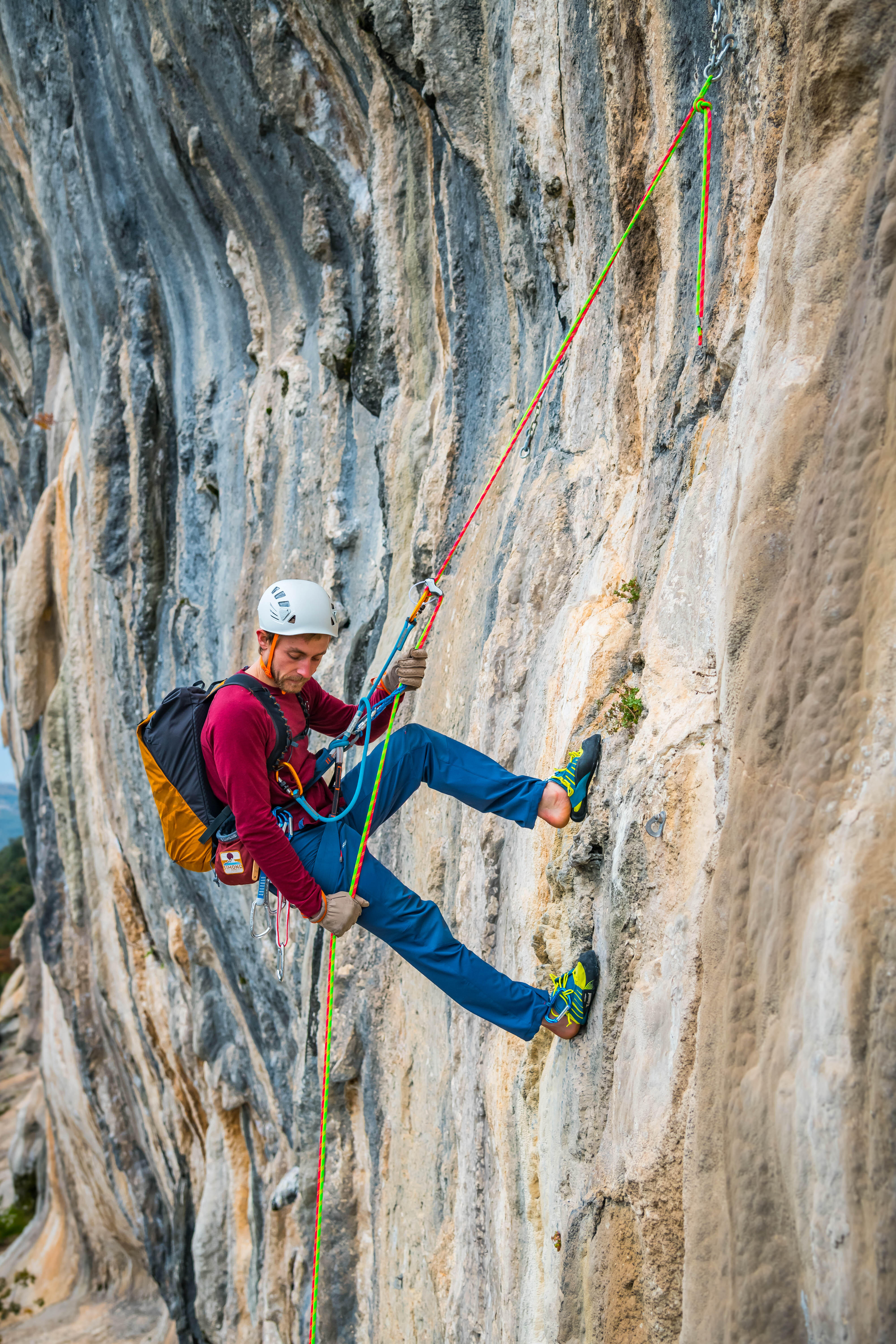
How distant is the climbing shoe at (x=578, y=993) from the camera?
339cm

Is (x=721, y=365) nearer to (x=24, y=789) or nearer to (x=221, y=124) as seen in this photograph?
(x=221, y=124)

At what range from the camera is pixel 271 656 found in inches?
166

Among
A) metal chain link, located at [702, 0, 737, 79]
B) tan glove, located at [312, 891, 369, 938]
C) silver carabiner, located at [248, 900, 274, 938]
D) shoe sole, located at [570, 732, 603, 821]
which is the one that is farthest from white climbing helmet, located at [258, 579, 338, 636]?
metal chain link, located at [702, 0, 737, 79]

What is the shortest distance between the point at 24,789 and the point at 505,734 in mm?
15349

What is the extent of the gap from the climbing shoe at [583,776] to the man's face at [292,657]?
1.30m

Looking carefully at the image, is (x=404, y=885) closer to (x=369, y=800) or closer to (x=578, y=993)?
(x=369, y=800)

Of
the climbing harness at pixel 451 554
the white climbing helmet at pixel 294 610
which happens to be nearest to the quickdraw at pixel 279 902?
the climbing harness at pixel 451 554

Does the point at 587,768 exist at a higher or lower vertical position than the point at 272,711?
lower

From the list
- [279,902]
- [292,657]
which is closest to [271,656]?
[292,657]

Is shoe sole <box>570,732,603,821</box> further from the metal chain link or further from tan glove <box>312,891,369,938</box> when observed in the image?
the metal chain link

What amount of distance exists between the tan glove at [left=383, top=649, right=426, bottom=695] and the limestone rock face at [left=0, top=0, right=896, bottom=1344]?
0.52 meters

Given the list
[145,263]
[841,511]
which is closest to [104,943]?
[145,263]

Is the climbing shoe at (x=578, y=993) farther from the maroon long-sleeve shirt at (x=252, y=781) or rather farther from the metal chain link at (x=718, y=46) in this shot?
the metal chain link at (x=718, y=46)

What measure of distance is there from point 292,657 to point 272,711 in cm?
30
